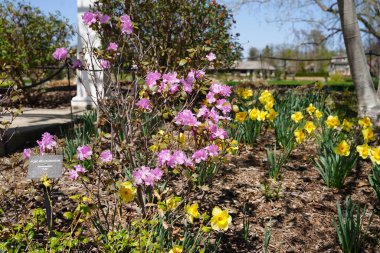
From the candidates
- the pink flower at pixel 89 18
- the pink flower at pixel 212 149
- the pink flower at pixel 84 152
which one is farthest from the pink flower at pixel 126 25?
the pink flower at pixel 212 149

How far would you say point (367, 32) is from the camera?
19.0 metres

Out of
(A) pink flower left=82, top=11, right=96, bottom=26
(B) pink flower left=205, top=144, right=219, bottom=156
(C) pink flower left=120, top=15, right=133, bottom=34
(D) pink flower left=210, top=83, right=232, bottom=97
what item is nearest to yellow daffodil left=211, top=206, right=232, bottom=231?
(B) pink flower left=205, top=144, right=219, bottom=156

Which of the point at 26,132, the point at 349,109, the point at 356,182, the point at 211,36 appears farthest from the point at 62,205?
the point at 349,109

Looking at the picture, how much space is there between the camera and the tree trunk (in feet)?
18.8

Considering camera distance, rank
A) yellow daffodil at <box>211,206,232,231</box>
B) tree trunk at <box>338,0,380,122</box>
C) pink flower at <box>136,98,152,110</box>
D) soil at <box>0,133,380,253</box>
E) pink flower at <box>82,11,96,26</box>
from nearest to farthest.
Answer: yellow daffodil at <box>211,206,232,231</box>, pink flower at <box>136,98,152,110</box>, pink flower at <box>82,11,96,26</box>, soil at <box>0,133,380,253</box>, tree trunk at <box>338,0,380,122</box>

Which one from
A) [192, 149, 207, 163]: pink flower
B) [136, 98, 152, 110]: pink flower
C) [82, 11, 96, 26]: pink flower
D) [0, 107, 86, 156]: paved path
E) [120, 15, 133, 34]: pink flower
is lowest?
[0, 107, 86, 156]: paved path

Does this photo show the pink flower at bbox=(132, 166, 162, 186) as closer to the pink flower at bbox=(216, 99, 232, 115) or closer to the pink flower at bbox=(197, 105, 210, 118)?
the pink flower at bbox=(197, 105, 210, 118)

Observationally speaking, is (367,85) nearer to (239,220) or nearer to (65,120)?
(239,220)

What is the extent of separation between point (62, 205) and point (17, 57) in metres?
6.02

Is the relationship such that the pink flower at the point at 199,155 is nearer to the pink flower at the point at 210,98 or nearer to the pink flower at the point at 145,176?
the pink flower at the point at 145,176

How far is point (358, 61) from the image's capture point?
5.82 m

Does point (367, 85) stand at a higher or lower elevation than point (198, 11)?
lower

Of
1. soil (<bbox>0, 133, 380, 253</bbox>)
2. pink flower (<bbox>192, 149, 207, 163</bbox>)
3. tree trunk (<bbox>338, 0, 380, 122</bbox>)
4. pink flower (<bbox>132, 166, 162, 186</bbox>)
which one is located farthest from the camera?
tree trunk (<bbox>338, 0, 380, 122</bbox>)

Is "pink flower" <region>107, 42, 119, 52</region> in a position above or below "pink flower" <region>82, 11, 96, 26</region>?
below
